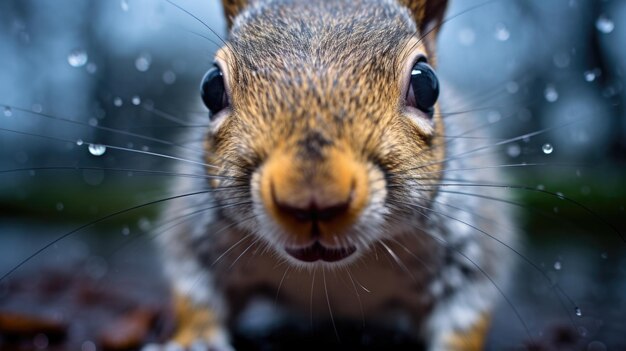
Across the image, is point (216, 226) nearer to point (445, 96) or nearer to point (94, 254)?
point (445, 96)

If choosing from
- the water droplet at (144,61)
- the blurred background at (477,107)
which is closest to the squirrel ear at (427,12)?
the blurred background at (477,107)

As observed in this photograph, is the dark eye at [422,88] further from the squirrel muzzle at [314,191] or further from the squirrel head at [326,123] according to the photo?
the squirrel muzzle at [314,191]

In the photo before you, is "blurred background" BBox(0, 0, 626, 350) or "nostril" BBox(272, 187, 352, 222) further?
"blurred background" BBox(0, 0, 626, 350)

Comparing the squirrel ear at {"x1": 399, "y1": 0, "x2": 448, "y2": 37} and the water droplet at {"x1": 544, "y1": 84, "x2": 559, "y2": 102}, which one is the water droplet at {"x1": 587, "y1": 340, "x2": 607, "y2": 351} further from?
the water droplet at {"x1": 544, "y1": 84, "x2": 559, "y2": 102}

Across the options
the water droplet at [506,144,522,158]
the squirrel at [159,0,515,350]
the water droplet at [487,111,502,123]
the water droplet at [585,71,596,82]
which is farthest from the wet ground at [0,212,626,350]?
the water droplet at [585,71,596,82]

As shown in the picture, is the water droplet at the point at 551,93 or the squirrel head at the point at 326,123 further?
the water droplet at the point at 551,93
